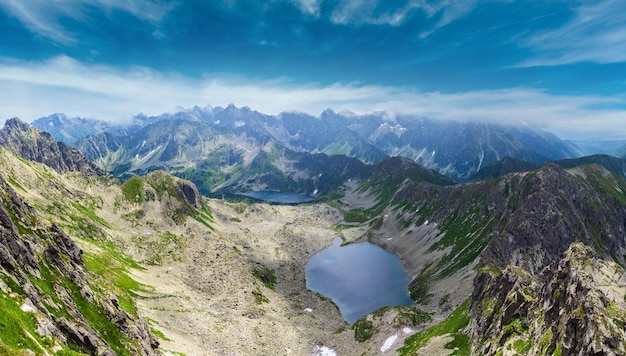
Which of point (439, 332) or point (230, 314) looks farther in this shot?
point (230, 314)

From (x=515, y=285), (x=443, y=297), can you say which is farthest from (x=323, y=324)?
(x=515, y=285)

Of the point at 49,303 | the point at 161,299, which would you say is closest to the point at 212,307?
the point at 161,299

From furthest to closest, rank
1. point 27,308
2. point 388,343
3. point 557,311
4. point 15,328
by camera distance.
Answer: point 388,343 < point 557,311 < point 27,308 < point 15,328

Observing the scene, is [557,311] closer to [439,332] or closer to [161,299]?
[439,332]

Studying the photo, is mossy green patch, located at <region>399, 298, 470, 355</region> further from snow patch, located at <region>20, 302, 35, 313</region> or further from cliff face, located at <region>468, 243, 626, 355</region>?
snow patch, located at <region>20, 302, 35, 313</region>

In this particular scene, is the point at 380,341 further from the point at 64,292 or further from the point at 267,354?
the point at 64,292

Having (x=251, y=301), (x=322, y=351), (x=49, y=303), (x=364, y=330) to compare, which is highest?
(x=49, y=303)

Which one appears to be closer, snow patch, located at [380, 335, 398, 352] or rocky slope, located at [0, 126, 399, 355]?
rocky slope, located at [0, 126, 399, 355]

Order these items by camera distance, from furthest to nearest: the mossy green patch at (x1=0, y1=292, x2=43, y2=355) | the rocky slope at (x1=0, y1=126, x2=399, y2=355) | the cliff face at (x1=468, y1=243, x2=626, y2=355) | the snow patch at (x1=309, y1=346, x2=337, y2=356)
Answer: the snow patch at (x1=309, y1=346, x2=337, y2=356)
the rocky slope at (x1=0, y1=126, x2=399, y2=355)
the cliff face at (x1=468, y1=243, x2=626, y2=355)
the mossy green patch at (x1=0, y1=292, x2=43, y2=355)

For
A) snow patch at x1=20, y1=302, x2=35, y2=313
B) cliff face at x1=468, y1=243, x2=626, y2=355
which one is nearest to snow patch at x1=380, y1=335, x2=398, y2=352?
cliff face at x1=468, y1=243, x2=626, y2=355

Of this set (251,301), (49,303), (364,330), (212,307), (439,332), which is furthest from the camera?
(251,301)
